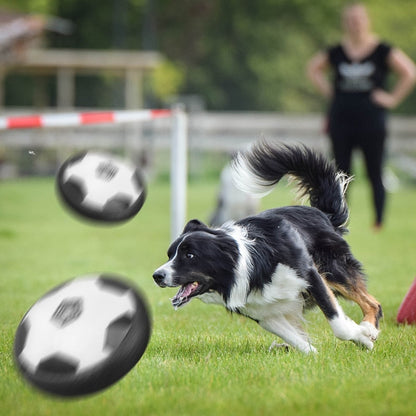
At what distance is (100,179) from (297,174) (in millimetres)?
1252

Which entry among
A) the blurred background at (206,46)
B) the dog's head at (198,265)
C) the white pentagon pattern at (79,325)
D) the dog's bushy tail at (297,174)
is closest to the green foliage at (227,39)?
the blurred background at (206,46)

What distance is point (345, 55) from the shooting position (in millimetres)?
8711

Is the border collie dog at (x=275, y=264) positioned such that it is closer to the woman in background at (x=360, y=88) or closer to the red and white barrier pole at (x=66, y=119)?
the red and white barrier pole at (x=66, y=119)

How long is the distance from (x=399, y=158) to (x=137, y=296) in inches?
907

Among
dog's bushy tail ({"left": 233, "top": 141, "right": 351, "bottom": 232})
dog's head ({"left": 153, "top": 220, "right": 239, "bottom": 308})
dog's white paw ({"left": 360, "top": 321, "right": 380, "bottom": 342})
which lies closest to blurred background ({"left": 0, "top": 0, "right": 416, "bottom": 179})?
dog's bushy tail ({"left": 233, "top": 141, "right": 351, "bottom": 232})

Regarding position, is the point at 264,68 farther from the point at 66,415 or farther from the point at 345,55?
the point at 66,415

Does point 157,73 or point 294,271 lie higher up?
point 294,271

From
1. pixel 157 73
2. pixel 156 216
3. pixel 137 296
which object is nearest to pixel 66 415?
pixel 137 296

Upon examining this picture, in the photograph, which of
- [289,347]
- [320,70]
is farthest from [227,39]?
[289,347]

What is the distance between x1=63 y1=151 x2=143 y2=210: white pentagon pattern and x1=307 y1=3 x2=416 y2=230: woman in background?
4.64m

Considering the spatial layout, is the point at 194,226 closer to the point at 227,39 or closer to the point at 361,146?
the point at 361,146

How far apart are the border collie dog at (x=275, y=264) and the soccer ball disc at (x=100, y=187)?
0.43 meters

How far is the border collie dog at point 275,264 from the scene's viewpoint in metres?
3.91

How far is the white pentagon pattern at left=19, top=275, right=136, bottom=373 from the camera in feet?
10.6
